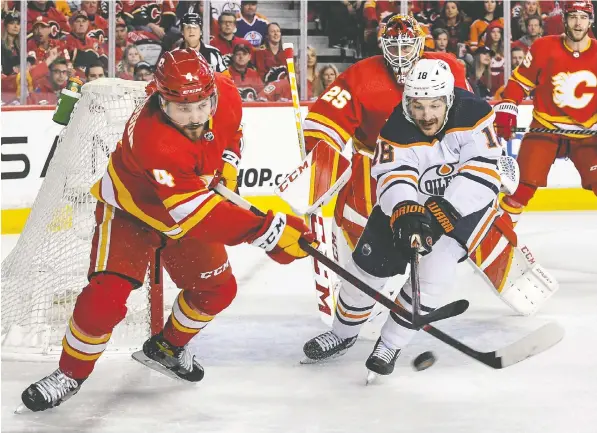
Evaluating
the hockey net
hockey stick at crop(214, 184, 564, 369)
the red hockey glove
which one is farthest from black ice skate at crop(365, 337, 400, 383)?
the red hockey glove

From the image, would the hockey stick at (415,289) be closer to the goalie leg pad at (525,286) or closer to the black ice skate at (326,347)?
the black ice skate at (326,347)

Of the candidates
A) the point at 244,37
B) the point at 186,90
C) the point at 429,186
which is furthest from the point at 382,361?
the point at 244,37

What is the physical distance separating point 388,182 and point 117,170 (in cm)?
72

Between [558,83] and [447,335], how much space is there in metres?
2.28

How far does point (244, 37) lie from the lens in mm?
6543

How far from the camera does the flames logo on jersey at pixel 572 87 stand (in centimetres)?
501

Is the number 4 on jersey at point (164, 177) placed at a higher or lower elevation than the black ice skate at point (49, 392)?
higher

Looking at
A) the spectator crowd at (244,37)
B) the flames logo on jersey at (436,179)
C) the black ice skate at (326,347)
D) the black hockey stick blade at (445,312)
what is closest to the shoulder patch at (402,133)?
the flames logo on jersey at (436,179)

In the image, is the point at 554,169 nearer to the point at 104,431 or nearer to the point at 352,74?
the point at 352,74

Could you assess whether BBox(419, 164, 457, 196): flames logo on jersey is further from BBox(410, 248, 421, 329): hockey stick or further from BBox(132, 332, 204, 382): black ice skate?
BBox(132, 332, 204, 382): black ice skate

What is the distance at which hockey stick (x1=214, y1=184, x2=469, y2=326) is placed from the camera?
2.99m

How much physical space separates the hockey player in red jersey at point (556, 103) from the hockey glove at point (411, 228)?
1.70m

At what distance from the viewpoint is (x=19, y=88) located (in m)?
6.14

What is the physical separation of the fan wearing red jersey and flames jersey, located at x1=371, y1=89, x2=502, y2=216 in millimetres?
492
